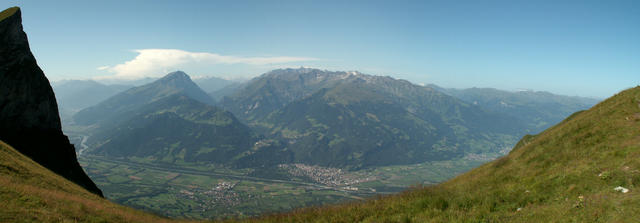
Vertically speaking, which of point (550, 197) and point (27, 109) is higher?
point (27, 109)

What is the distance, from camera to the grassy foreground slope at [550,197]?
10.2 m

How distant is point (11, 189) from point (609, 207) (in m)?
27.3

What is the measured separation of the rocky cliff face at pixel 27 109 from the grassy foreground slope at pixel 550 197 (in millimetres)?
39979

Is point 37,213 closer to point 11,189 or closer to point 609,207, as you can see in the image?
point 11,189

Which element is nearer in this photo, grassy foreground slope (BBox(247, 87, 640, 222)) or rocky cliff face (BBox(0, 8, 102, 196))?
grassy foreground slope (BBox(247, 87, 640, 222))

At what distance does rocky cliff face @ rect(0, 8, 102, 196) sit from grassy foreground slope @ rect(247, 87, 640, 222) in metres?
40.0

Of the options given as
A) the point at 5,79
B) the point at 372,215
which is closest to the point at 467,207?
the point at 372,215

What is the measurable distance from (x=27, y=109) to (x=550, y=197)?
60549mm

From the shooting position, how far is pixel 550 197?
13.0m

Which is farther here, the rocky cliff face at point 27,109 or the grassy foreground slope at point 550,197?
the rocky cliff face at point 27,109

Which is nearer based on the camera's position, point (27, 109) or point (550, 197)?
point (550, 197)

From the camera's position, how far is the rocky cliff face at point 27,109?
35375mm

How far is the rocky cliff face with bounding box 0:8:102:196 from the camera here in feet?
116

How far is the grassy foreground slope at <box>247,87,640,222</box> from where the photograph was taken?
33.6ft
